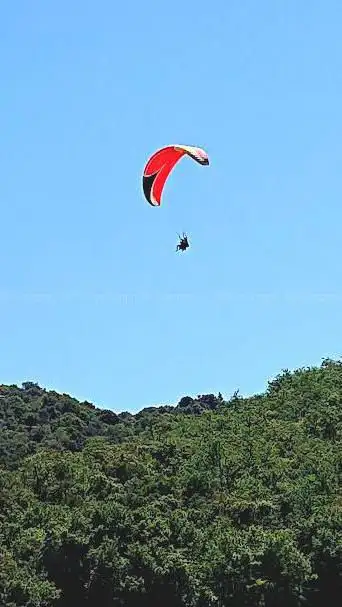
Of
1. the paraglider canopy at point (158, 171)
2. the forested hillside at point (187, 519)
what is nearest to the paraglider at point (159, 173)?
the paraglider canopy at point (158, 171)

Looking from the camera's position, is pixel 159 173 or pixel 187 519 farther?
pixel 187 519

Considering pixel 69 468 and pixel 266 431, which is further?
pixel 266 431

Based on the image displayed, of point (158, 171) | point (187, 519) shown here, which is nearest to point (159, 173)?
point (158, 171)

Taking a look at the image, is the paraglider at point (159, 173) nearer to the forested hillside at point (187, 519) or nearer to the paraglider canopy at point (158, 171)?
the paraglider canopy at point (158, 171)

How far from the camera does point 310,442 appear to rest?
4994 cm

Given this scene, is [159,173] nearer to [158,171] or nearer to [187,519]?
[158,171]

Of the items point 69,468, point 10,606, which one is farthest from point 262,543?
point 69,468

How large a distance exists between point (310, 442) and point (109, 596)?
16.0 meters

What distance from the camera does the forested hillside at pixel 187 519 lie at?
35.4 metres

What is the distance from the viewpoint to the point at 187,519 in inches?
1582

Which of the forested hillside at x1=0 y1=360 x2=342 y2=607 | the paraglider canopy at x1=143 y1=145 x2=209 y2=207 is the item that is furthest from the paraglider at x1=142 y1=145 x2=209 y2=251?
the forested hillside at x1=0 y1=360 x2=342 y2=607

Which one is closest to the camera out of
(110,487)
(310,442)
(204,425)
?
(110,487)

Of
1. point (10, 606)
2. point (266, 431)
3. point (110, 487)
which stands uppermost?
point (266, 431)

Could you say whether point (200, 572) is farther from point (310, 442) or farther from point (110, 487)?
point (310, 442)
